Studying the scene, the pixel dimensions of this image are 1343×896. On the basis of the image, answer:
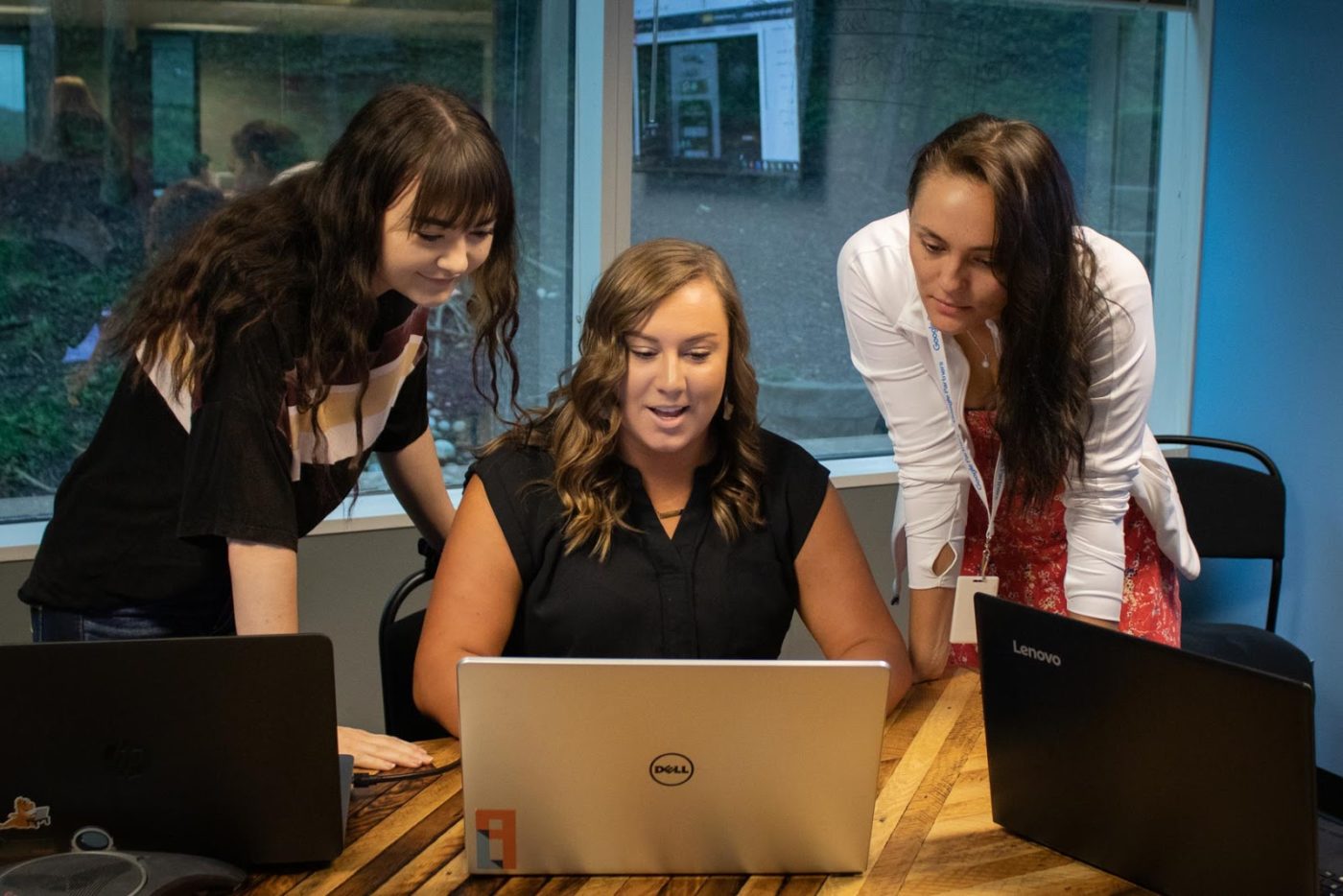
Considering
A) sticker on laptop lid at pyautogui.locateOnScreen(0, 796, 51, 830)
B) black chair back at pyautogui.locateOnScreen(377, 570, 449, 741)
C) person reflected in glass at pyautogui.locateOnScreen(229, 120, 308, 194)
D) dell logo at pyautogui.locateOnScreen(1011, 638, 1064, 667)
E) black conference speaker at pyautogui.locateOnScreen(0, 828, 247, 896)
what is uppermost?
person reflected in glass at pyautogui.locateOnScreen(229, 120, 308, 194)

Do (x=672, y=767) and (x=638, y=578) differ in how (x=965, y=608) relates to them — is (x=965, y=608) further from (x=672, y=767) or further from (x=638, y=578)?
(x=672, y=767)

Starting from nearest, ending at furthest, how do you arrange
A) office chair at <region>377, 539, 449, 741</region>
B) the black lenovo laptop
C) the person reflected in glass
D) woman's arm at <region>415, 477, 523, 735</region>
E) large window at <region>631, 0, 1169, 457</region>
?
the black lenovo laptop < woman's arm at <region>415, 477, 523, 735</region> < office chair at <region>377, 539, 449, 741</region> < the person reflected in glass < large window at <region>631, 0, 1169, 457</region>

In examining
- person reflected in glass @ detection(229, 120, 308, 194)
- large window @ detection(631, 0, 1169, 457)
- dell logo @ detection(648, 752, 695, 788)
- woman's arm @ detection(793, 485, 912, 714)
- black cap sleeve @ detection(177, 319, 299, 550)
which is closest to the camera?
dell logo @ detection(648, 752, 695, 788)

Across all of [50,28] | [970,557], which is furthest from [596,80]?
[970,557]

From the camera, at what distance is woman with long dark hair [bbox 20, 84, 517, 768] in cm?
157

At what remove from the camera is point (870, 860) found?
1434mm

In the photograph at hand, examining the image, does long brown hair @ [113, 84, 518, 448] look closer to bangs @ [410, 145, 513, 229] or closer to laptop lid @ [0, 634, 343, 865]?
bangs @ [410, 145, 513, 229]

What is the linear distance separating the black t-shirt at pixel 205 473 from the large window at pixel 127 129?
3.87 feet

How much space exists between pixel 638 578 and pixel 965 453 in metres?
0.51

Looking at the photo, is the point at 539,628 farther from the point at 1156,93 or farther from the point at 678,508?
the point at 1156,93

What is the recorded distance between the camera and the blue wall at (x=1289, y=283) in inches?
138

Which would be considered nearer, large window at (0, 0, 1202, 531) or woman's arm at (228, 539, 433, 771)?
woman's arm at (228, 539, 433, 771)

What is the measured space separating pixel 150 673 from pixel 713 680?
0.52 m

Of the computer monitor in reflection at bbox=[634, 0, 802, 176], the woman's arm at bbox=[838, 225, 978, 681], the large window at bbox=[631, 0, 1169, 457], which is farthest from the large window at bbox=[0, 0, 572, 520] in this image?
the woman's arm at bbox=[838, 225, 978, 681]
